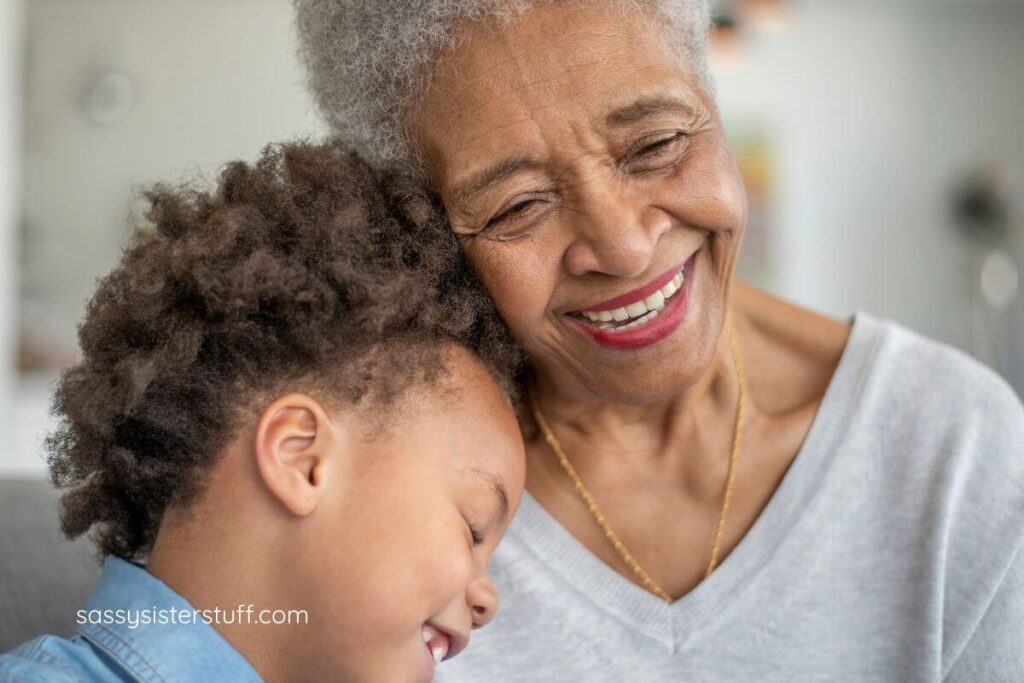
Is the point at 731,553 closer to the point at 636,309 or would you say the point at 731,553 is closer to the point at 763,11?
the point at 636,309

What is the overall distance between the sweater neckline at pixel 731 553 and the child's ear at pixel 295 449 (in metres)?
0.45

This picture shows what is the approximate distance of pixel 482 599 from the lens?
133 cm

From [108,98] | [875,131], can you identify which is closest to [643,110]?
[108,98]

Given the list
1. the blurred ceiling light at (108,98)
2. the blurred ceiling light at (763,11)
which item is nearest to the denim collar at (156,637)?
the blurred ceiling light at (763,11)

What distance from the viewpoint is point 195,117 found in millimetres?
6430

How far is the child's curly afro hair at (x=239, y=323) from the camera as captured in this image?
4.09ft

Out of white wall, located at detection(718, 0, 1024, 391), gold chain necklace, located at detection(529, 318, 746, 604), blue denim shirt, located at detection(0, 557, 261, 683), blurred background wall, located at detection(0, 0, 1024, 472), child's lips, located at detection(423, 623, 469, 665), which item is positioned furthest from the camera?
white wall, located at detection(718, 0, 1024, 391)

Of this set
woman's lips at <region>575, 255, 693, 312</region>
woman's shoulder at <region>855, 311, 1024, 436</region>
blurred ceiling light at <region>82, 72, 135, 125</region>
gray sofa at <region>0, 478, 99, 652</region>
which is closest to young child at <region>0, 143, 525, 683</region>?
woman's lips at <region>575, 255, 693, 312</region>

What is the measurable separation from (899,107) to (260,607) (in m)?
6.52

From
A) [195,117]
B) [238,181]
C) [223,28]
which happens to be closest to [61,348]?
[195,117]

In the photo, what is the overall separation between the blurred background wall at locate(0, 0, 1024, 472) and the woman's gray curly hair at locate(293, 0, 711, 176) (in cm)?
461

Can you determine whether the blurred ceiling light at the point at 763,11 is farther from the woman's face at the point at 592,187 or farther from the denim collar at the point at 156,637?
the denim collar at the point at 156,637

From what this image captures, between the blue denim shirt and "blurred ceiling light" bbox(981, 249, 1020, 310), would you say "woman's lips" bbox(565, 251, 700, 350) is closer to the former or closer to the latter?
the blue denim shirt

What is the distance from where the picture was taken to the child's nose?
52.3 inches
